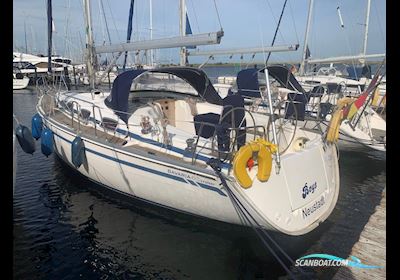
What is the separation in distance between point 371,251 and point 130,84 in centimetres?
606

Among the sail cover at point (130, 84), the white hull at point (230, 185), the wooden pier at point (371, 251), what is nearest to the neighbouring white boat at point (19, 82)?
the sail cover at point (130, 84)

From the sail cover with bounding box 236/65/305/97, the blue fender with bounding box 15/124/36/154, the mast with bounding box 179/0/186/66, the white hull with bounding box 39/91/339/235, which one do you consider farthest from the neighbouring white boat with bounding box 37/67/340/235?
the mast with bounding box 179/0/186/66

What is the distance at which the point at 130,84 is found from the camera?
7711 millimetres

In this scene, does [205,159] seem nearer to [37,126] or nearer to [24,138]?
[24,138]

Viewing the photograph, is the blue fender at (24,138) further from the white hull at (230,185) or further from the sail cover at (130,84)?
the sail cover at (130,84)

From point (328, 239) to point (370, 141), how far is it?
6.61 m

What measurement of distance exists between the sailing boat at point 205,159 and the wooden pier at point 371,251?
81cm

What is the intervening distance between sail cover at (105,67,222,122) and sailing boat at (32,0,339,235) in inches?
1.0

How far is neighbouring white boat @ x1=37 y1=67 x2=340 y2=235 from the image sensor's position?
5.62 metres

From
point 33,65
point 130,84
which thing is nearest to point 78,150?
point 130,84

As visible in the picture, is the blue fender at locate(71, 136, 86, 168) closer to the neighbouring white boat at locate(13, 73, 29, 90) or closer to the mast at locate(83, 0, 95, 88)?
the mast at locate(83, 0, 95, 88)

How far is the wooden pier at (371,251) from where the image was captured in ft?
17.3
